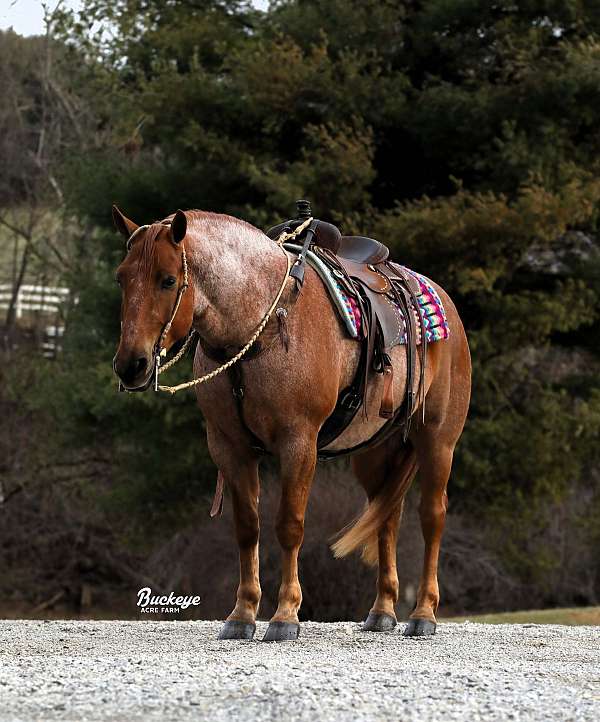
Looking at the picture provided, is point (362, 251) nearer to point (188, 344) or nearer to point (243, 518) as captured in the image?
point (188, 344)

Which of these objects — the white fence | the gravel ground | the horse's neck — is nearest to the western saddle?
the horse's neck

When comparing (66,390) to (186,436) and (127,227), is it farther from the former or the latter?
(127,227)

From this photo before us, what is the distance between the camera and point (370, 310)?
23.1 feet

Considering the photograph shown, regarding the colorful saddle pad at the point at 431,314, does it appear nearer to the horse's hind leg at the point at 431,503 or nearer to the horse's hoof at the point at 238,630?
the horse's hind leg at the point at 431,503

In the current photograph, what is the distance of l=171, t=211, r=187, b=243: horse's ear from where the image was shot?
5.77 m

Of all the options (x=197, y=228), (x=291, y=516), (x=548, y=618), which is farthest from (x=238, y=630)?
(x=548, y=618)

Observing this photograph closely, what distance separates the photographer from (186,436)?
16.3 metres

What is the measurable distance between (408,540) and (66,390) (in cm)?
552

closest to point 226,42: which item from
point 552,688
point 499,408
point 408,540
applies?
point 499,408

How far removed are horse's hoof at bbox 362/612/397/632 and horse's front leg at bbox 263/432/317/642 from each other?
137 cm

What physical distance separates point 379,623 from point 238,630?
1347 mm

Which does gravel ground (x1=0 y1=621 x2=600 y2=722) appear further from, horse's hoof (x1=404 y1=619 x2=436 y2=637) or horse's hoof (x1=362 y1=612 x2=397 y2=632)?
horse's hoof (x1=362 y1=612 x2=397 y2=632)

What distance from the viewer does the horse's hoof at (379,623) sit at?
306 inches

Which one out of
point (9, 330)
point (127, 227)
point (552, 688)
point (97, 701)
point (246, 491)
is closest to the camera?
point (97, 701)
